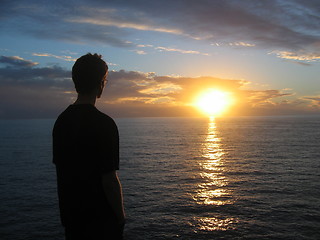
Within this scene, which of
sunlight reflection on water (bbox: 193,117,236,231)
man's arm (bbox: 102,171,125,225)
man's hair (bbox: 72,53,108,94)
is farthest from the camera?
sunlight reflection on water (bbox: 193,117,236,231)

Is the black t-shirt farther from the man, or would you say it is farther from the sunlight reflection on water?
the sunlight reflection on water

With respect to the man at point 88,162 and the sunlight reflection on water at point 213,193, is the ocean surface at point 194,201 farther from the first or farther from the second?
the man at point 88,162

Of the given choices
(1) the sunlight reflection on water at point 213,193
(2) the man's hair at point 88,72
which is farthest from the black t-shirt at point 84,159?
(1) the sunlight reflection on water at point 213,193

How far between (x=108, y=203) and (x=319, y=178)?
38649 millimetres

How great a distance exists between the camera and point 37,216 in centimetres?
2208

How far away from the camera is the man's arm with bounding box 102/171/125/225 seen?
2.69 m

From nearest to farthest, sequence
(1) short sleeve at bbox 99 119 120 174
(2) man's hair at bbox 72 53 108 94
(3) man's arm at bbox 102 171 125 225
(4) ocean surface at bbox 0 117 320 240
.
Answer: (1) short sleeve at bbox 99 119 120 174 < (3) man's arm at bbox 102 171 125 225 < (2) man's hair at bbox 72 53 108 94 < (4) ocean surface at bbox 0 117 320 240

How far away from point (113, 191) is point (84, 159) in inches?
17.8

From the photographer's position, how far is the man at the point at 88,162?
8.54ft

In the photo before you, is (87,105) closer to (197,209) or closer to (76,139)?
(76,139)

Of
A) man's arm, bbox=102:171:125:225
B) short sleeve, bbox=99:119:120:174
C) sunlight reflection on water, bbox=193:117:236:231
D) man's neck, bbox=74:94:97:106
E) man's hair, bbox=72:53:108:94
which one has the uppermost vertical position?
man's hair, bbox=72:53:108:94

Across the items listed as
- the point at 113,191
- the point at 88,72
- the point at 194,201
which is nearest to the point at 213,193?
the point at 194,201

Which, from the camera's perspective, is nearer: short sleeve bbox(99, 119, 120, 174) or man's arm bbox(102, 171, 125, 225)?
short sleeve bbox(99, 119, 120, 174)

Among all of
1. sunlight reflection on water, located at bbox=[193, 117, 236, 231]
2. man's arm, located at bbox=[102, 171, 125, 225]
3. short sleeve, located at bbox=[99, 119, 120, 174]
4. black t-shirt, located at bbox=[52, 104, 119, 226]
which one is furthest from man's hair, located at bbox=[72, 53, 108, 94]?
sunlight reflection on water, located at bbox=[193, 117, 236, 231]
